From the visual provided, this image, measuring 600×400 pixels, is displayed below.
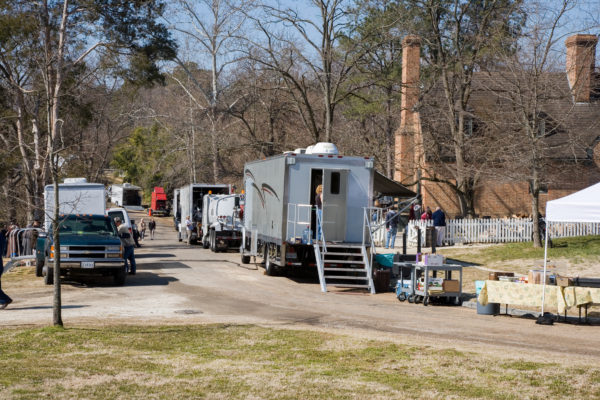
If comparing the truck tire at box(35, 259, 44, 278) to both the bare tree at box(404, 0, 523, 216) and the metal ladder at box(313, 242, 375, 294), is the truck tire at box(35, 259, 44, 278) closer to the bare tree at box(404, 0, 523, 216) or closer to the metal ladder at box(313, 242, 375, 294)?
the metal ladder at box(313, 242, 375, 294)

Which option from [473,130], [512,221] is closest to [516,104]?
[512,221]

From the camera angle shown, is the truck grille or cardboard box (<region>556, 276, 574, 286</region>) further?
the truck grille

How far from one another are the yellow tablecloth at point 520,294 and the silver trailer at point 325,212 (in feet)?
16.9

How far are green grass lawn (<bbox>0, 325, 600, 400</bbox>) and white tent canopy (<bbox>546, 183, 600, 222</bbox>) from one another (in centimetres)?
477

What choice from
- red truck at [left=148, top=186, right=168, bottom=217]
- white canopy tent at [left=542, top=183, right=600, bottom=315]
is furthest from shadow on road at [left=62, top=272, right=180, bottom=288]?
red truck at [left=148, top=186, right=168, bottom=217]

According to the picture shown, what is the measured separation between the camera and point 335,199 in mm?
20734

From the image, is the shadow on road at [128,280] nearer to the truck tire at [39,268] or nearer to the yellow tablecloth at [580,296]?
the truck tire at [39,268]

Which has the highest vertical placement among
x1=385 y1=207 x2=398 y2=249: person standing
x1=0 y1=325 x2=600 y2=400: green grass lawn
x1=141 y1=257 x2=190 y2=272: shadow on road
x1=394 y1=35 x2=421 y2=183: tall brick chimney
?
x1=394 y1=35 x2=421 y2=183: tall brick chimney

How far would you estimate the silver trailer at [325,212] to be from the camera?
20297 millimetres

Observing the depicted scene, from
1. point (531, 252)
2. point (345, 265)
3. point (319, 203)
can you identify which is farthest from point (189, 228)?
point (345, 265)

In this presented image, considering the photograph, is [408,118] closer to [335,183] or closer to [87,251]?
[335,183]

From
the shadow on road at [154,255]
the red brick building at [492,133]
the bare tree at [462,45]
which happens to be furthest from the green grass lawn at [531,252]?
Answer: the shadow on road at [154,255]

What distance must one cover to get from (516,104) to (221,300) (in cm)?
1591

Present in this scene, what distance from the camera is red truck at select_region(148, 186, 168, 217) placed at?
68.1 metres
